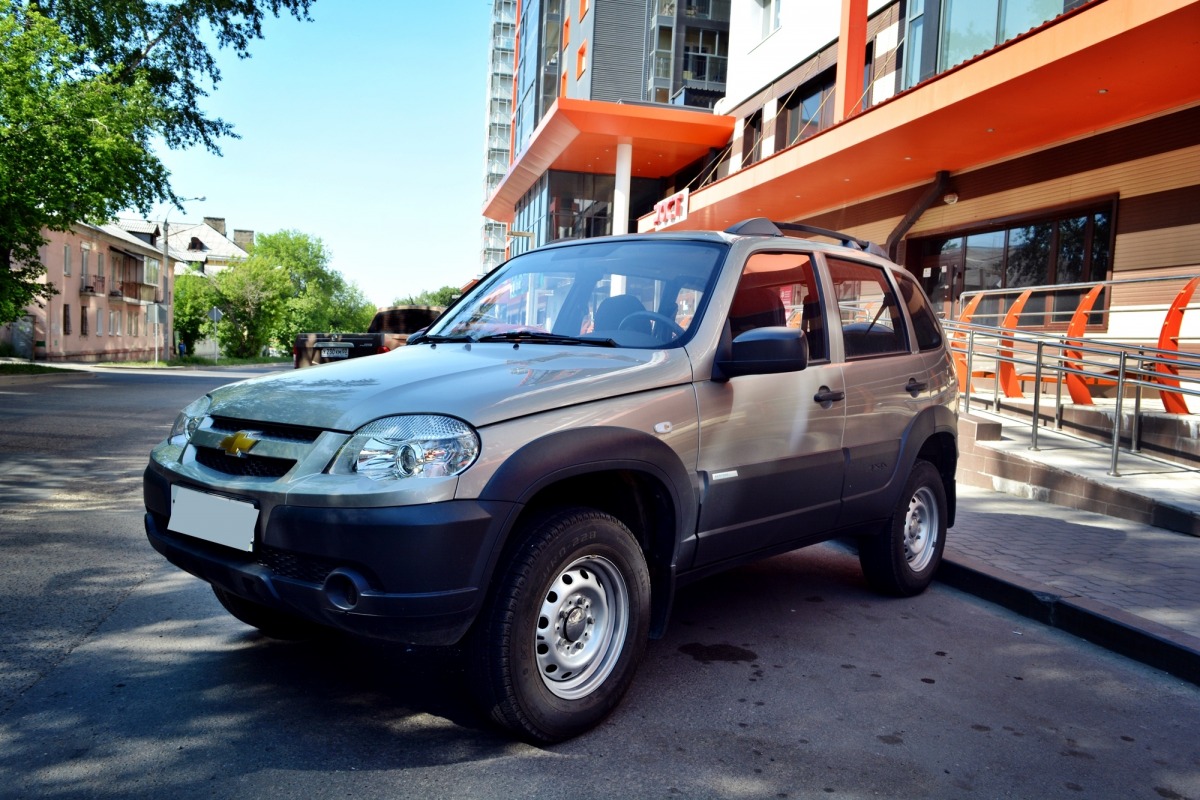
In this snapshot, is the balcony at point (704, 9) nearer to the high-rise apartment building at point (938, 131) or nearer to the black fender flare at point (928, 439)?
the high-rise apartment building at point (938, 131)

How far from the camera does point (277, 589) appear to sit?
283 centimetres

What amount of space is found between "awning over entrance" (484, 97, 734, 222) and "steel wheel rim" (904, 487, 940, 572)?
21800 millimetres

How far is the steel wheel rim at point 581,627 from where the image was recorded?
3053 mm

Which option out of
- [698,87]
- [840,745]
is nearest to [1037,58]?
[840,745]

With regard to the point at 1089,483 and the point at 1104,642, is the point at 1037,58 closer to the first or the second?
the point at 1089,483

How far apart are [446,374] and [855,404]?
6.96 feet

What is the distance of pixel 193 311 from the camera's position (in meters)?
77.6

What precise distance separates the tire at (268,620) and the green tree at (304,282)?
95.7m

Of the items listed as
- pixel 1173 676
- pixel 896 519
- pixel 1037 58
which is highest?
pixel 1037 58

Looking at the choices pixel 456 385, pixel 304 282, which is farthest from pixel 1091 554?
pixel 304 282

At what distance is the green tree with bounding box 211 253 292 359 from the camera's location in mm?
77000

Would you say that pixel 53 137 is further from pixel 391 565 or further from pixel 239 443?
pixel 391 565

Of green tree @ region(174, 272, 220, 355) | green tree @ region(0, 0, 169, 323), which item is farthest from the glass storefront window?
green tree @ region(174, 272, 220, 355)

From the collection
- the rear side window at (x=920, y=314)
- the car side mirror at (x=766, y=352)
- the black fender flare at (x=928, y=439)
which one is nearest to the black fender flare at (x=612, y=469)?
the car side mirror at (x=766, y=352)
